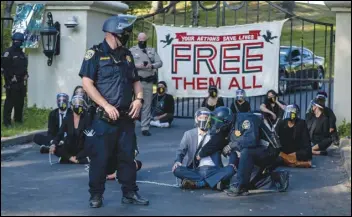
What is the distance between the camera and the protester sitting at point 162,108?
16.0 metres

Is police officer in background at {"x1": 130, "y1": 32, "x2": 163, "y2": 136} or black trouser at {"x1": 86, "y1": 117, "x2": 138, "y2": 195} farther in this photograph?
police officer in background at {"x1": 130, "y1": 32, "x2": 163, "y2": 136}

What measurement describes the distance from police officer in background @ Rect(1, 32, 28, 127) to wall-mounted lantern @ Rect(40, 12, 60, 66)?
42.1 inches

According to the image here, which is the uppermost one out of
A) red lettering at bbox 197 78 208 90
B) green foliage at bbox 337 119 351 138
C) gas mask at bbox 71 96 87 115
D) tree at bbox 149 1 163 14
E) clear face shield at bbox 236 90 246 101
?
tree at bbox 149 1 163 14

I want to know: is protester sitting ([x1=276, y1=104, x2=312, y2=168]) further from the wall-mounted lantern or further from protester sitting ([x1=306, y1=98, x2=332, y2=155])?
the wall-mounted lantern

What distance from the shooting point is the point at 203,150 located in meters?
9.66

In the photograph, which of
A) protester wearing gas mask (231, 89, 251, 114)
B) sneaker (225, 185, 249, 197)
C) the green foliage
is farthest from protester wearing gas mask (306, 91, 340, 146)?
sneaker (225, 185, 249, 197)

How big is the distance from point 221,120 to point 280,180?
3.47ft

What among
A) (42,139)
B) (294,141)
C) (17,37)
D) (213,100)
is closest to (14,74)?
(17,37)

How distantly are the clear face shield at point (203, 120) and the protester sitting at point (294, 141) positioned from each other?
194 cm

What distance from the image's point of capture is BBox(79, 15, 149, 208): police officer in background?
8.18 meters

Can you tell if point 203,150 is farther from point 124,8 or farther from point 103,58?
point 124,8

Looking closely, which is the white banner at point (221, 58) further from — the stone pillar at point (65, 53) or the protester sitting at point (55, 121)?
the protester sitting at point (55, 121)

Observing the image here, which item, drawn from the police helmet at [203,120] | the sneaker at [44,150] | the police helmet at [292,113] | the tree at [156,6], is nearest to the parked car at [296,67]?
the police helmet at [292,113]

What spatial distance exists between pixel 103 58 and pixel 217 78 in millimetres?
8139
